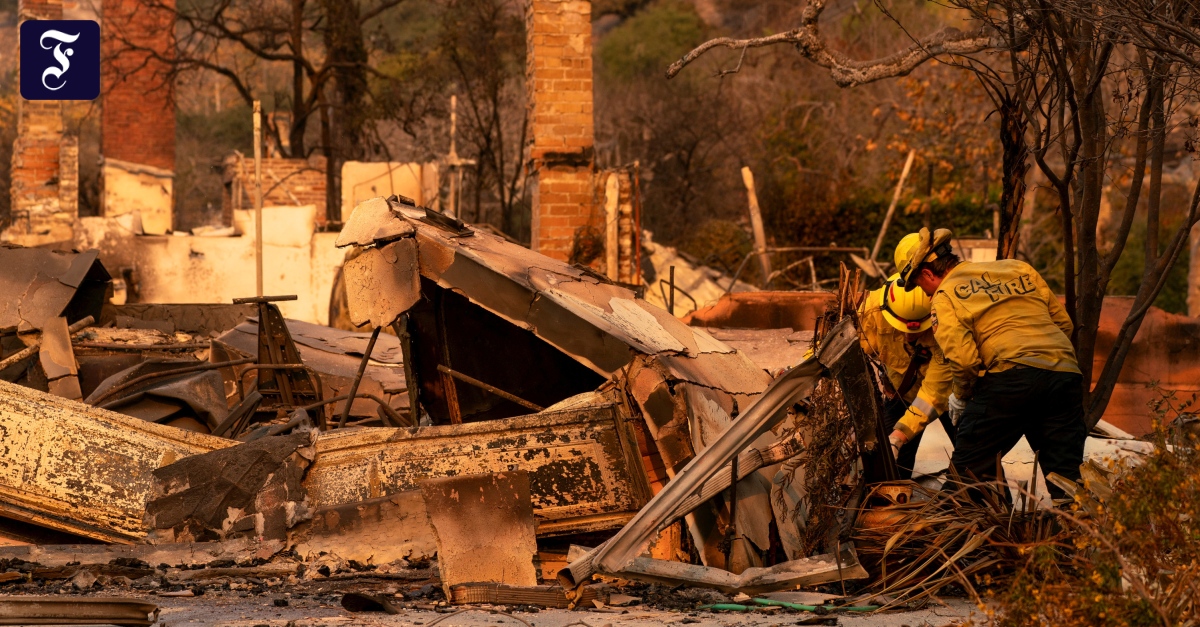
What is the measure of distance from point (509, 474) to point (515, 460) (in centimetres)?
36

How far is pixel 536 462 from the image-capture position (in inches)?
214

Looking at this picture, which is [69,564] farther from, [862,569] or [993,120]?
[993,120]

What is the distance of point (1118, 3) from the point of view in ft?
14.7

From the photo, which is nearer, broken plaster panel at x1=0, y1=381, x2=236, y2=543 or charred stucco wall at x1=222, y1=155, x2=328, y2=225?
broken plaster panel at x1=0, y1=381, x2=236, y2=543

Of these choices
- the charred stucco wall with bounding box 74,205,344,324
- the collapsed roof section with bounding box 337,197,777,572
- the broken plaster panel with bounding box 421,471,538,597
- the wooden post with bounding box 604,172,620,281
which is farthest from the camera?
the charred stucco wall with bounding box 74,205,344,324

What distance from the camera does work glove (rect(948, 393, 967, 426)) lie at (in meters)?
5.29

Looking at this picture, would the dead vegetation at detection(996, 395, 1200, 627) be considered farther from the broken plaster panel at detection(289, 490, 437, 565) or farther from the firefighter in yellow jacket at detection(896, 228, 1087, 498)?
the broken plaster panel at detection(289, 490, 437, 565)

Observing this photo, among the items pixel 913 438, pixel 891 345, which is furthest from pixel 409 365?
pixel 913 438

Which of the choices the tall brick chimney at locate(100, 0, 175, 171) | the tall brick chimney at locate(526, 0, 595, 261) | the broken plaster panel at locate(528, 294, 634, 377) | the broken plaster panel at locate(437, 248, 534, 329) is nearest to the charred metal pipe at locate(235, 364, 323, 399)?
the broken plaster panel at locate(437, 248, 534, 329)

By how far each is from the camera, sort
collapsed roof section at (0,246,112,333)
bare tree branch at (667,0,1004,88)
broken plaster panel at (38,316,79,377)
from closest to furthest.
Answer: bare tree branch at (667,0,1004,88)
broken plaster panel at (38,316,79,377)
collapsed roof section at (0,246,112,333)

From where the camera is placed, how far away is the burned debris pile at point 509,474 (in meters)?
4.66

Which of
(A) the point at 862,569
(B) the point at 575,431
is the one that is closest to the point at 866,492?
(A) the point at 862,569

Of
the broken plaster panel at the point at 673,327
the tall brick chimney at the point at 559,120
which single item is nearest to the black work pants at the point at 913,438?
the broken plaster panel at the point at 673,327

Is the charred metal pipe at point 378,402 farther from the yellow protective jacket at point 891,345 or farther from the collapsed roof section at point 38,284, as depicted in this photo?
the collapsed roof section at point 38,284
